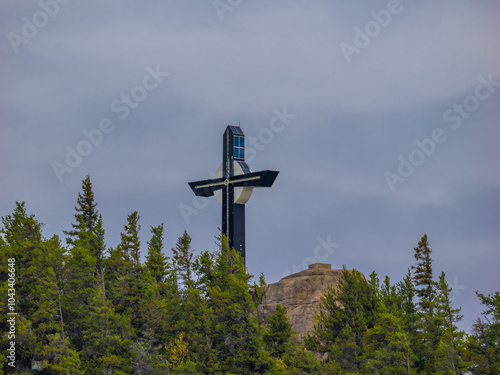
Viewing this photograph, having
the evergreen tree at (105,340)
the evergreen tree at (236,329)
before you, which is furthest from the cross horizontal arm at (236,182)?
the evergreen tree at (105,340)

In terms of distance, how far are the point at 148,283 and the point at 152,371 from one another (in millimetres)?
7666

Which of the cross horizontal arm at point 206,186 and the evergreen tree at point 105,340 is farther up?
the cross horizontal arm at point 206,186

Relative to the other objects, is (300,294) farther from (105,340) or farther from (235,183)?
(105,340)

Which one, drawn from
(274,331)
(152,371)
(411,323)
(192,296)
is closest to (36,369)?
(152,371)

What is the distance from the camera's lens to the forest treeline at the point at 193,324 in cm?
A: 5084

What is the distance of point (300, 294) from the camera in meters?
60.9

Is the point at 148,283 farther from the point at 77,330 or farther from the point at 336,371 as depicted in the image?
the point at 336,371

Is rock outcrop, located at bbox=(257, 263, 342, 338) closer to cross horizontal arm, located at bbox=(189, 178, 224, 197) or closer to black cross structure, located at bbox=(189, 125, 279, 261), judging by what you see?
black cross structure, located at bbox=(189, 125, 279, 261)

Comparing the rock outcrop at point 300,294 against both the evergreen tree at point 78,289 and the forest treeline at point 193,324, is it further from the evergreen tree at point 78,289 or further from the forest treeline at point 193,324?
the evergreen tree at point 78,289

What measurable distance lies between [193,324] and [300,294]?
32.0 feet

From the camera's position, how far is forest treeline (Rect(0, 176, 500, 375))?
167 feet

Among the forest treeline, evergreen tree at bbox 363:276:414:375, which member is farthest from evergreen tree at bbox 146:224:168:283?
evergreen tree at bbox 363:276:414:375

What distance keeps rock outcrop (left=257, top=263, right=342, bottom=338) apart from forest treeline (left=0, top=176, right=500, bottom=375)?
117 cm

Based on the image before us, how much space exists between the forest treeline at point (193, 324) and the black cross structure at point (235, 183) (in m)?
2.62
